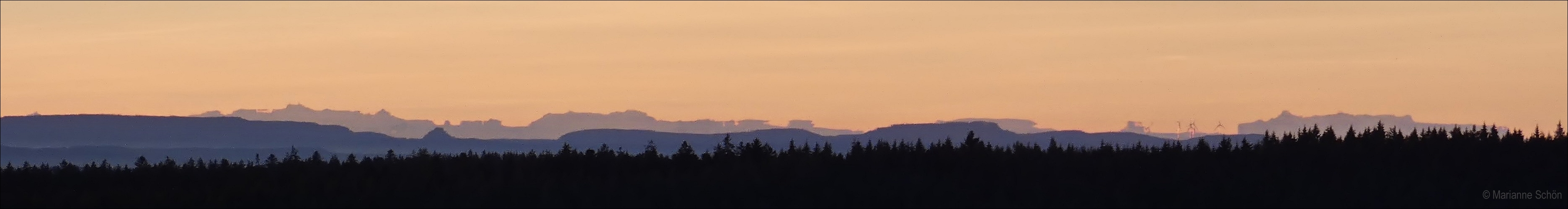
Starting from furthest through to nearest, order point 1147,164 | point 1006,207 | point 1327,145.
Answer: point 1327,145, point 1147,164, point 1006,207

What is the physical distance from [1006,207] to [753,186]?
7.41m

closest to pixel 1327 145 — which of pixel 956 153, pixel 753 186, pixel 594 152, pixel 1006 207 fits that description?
pixel 956 153

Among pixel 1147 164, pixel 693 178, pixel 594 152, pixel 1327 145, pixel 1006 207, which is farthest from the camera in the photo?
pixel 594 152

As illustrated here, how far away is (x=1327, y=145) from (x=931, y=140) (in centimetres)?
1394

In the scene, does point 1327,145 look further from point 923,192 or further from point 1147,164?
point 923,192

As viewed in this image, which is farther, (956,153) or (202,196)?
(956,153)

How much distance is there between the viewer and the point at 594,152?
6328 centimetres

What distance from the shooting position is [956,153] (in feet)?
190

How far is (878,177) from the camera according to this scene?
5062cm

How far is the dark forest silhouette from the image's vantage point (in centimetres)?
4741

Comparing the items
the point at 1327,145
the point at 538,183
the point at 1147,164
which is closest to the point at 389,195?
the point at 538,183

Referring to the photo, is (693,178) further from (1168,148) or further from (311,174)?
(1168,148)

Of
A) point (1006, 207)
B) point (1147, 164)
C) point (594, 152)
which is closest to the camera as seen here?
point (1006, 207)

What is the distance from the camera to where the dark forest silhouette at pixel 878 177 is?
156ft
